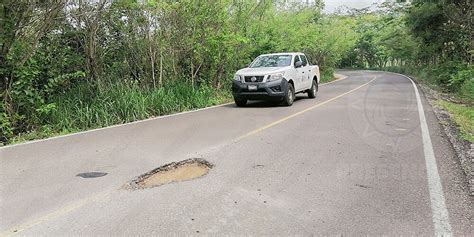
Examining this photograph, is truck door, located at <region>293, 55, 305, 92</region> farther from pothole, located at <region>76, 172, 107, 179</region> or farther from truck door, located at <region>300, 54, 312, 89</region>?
pothole, located at <region>76, 172, 107, 179</region>

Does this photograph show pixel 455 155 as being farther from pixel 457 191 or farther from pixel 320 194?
pixel 320 194

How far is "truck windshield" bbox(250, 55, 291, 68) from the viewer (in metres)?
14.8

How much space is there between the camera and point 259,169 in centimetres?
589

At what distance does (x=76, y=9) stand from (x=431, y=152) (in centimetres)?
919

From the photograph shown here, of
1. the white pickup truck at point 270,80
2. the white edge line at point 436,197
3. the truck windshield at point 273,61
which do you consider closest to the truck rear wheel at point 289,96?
the white pickup truck at point 270,80

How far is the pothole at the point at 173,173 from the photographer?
535 centimetres

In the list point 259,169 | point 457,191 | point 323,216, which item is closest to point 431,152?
point 457,191

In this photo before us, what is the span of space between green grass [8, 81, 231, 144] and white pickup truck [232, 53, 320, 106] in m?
1.53

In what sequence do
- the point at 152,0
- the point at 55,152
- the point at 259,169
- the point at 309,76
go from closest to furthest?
1. the point at 259,169
2. the point at 55,152
3. the point at 152,0
4. the point at 309,76

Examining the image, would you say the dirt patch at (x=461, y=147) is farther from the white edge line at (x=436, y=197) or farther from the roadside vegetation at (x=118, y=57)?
the roadside vegetation at (x=118, y=57)

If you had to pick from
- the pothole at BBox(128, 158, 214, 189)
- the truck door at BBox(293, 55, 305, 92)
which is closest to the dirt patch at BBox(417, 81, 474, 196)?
the pothole at BBox(128, 158, 214, 189)

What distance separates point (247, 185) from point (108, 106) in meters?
6.81

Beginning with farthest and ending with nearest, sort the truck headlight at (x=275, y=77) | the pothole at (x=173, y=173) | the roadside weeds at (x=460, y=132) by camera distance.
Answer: the truck headlight at (x=275, y=77), the roadside weeds at (x=460, y=132), the pothole at (x=173, y=173)

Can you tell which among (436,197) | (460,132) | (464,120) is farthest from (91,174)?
(464,120)
